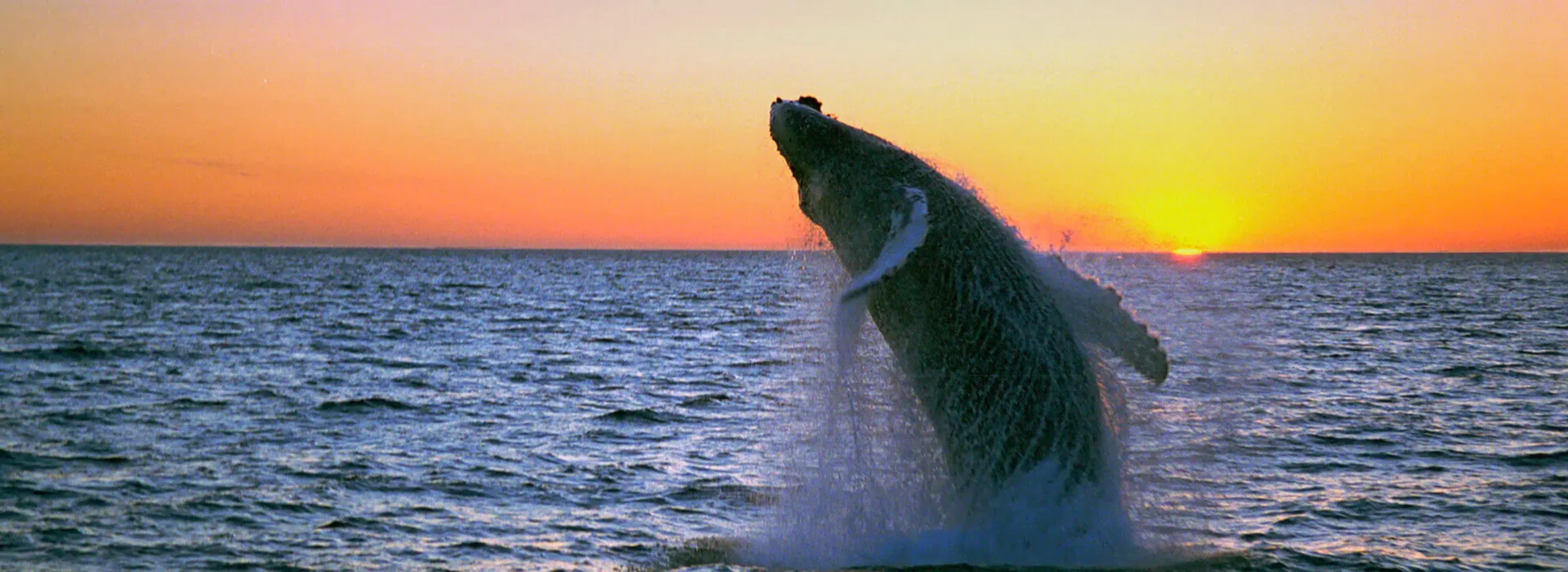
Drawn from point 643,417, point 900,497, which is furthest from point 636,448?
point 900,497

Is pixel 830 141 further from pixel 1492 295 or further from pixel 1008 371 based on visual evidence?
pixel 1492 295

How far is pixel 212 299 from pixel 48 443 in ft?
153

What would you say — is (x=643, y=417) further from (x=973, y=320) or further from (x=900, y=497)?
(x=973, y=320)

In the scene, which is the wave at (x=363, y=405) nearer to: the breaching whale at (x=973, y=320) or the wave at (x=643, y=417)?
the wave at (x=643, y=417)

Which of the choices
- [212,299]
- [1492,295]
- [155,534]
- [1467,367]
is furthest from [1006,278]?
[1492,295]

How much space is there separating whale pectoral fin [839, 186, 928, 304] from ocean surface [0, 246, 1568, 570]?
1.34 meters

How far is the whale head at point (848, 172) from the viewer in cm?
790

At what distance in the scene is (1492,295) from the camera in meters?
67.4

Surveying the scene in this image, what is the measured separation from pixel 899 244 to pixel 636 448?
7.46 m

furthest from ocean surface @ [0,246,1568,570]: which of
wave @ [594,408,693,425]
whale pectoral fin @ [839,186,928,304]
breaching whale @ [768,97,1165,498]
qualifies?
whale pectoral fin @ [839,186,928,304]

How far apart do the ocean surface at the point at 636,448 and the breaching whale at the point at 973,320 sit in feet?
2.04

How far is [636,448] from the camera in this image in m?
14.0

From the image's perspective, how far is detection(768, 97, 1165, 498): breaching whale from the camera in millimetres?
7594

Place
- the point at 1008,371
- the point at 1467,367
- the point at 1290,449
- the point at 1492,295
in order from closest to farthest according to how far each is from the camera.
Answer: the point at 1008,371
the point at 1290,449
the point at 1467,367
the point at 1492,295
